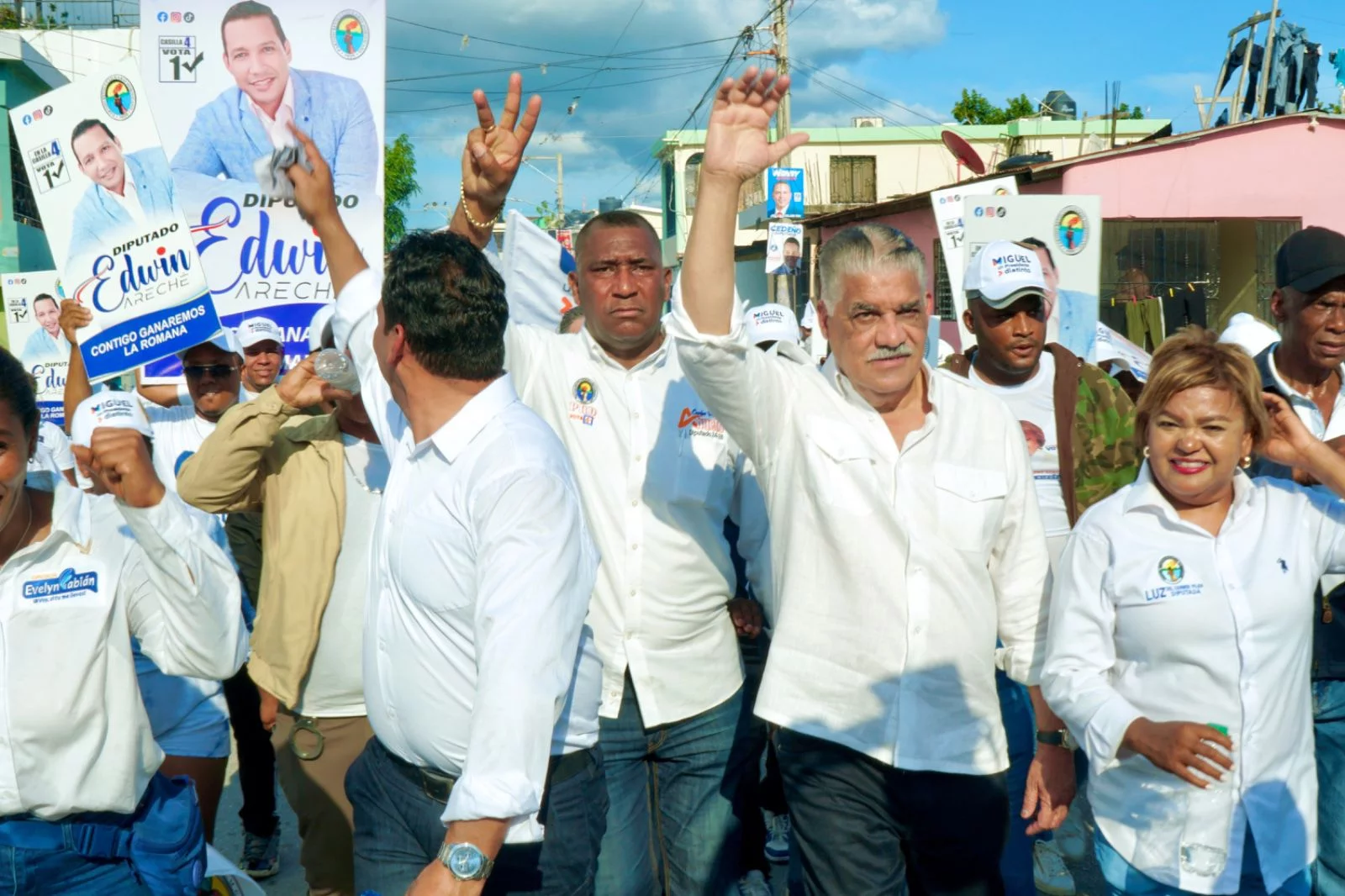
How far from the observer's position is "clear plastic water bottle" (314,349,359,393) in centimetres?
370

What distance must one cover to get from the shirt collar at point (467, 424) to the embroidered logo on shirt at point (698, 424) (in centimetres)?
125

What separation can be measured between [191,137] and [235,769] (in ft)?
11.9

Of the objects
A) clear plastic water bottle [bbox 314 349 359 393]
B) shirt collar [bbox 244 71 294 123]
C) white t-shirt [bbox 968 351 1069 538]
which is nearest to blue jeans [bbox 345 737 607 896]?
clear plastic water bottle [bbox 314 349 359 393]

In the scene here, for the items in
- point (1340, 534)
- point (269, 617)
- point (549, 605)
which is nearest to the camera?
point (549, 605)

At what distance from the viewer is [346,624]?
3.97 metres

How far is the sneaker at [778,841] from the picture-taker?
5.45 metres

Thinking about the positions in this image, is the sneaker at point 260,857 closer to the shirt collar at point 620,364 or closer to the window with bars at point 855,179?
the shirt collar at point 620,364

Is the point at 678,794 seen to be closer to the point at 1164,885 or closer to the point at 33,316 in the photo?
the point at 1164,885

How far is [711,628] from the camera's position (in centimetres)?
377

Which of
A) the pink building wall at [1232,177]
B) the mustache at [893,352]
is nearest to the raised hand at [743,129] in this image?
the mustache at [893,352]

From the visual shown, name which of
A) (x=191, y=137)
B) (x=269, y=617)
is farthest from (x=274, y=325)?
(x=269, y=617)

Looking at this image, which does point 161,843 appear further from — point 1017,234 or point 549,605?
point 1017,234

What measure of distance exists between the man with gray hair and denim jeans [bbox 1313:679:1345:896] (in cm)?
90

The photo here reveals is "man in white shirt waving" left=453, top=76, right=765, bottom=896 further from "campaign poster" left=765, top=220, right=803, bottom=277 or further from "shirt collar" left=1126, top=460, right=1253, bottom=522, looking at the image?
"campaign poster" left=765, top=220, right=803, bottom=277
